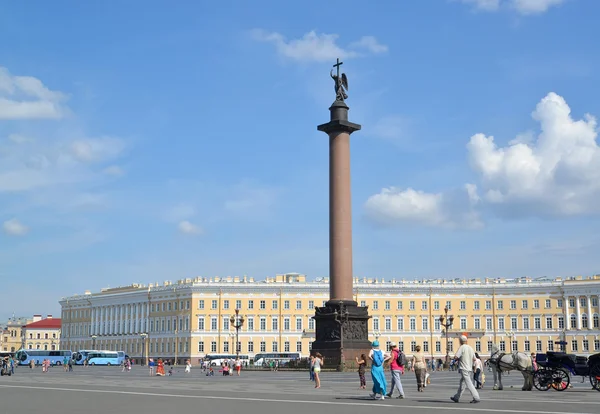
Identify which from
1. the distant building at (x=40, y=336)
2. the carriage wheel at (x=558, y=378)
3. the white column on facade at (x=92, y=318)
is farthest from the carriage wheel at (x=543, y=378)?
the distant building at (x=40, y=336)

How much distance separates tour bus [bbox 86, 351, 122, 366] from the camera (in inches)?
4053

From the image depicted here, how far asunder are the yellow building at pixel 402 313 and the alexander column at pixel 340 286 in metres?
66.9

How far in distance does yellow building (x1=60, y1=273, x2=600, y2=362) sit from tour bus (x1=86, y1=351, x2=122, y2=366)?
10.8 metres

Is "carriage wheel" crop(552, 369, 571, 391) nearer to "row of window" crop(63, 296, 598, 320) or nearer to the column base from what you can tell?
the column base

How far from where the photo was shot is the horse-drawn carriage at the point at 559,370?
23906 mm

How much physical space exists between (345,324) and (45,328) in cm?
15357

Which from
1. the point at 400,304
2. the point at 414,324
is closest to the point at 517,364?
the point at 400,304

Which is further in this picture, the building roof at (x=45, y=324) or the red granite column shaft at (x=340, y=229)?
the building roof at (x=45, y=324)

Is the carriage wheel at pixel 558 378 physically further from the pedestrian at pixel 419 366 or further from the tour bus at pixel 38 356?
the tour bus at pixel 38 356

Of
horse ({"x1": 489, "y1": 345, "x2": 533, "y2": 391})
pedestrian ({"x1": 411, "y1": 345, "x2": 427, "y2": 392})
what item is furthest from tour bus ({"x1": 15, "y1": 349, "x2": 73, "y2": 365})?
horse ({"x1": 489, "y1": 345, "x2": 533, "y2": 391})

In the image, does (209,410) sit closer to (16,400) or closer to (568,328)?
(16,400)

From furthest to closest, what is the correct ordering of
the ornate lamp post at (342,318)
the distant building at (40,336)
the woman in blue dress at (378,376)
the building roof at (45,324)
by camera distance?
the building roof at (45,324) → the distant building at (40,336) → the ornate lamp post at (342,318) → the woman in blue dress at (378,376)

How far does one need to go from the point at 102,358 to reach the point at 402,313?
138 feet

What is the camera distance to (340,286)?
4369 centimetres
